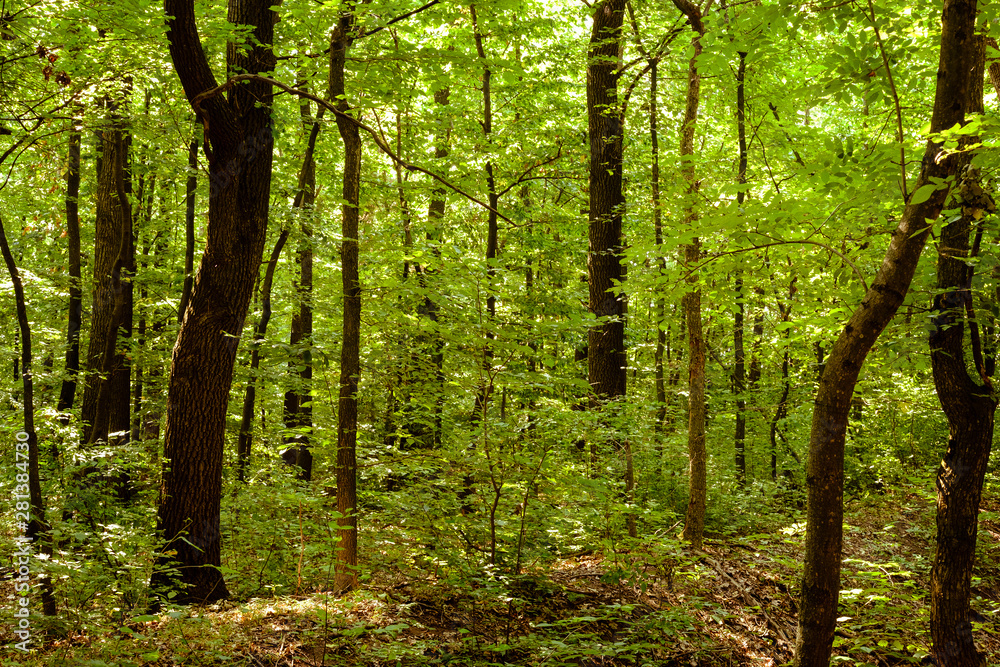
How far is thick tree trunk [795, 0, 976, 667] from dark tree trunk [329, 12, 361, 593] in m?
4.11

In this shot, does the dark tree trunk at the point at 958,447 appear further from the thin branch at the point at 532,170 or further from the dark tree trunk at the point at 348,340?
the thin branch at the point at 532,170

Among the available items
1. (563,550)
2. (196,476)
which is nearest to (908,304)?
(563,550)

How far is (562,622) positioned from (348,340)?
3263mm

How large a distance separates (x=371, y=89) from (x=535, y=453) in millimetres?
4018

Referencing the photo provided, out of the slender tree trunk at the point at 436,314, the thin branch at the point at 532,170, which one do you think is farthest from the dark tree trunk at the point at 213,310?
the thin branch at the point at 532,170

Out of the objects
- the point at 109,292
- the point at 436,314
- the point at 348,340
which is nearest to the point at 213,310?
the point at 348,340

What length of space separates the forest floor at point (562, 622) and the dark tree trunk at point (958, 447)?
1.02ft

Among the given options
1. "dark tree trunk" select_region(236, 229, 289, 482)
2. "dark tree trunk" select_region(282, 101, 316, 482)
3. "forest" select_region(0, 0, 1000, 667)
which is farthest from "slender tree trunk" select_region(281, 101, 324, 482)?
"dark tree trunk" select_region(236, 229, 289, 482)

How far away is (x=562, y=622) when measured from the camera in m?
4.84

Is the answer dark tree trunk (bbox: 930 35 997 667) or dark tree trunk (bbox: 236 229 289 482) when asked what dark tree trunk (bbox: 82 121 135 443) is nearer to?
dark tree trunk (bbox: 236 229 289 482)

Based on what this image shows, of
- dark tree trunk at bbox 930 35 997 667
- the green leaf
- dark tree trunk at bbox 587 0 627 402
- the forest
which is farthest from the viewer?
dark tree trunk at bbox 587 0 627 402

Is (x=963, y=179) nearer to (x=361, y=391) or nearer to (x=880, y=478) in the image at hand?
(x=361, y=391)

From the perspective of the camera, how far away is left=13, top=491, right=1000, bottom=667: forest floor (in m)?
4.35

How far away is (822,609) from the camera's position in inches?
131
